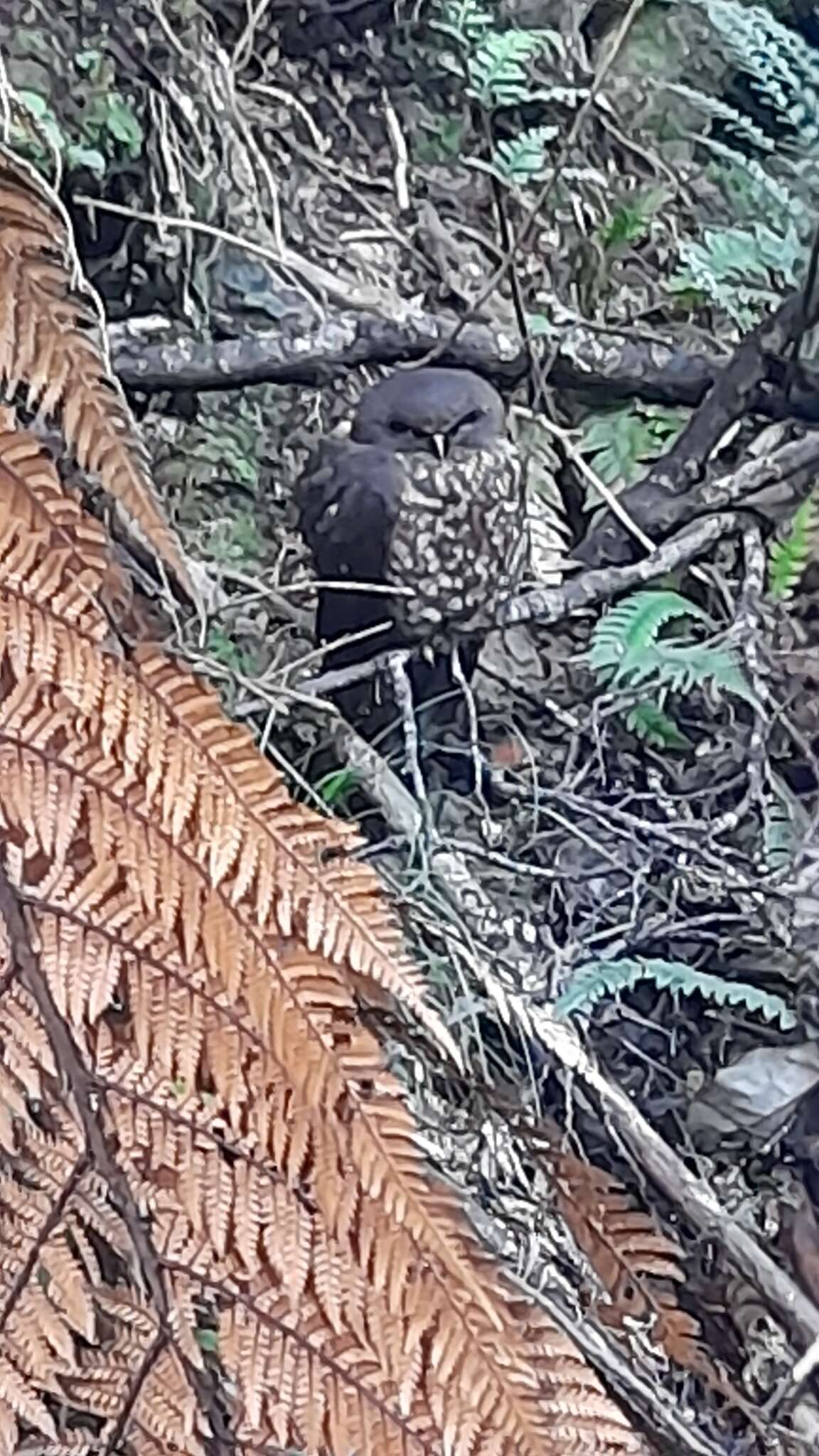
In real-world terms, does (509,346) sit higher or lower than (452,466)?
higher

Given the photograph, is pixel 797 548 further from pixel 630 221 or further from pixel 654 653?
pixel 630 221

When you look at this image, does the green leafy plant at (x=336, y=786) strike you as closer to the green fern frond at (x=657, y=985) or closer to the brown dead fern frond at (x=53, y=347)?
the green fern frond at (x=657, y=985)

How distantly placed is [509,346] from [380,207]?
436mm

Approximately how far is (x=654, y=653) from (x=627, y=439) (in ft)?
1.30

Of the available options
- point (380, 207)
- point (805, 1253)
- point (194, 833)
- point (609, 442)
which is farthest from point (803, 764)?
point (194, 833)

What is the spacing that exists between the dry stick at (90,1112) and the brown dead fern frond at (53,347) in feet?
0.51

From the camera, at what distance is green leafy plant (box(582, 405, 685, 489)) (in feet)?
Answer: 5.52

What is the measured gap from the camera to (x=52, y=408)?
2.11ft

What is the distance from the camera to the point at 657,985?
1.25 m

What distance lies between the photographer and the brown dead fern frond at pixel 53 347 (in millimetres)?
606

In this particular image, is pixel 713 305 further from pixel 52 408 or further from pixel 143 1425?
pixel 143 1425

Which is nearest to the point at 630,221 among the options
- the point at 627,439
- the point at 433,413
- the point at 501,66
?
the point at 501,66

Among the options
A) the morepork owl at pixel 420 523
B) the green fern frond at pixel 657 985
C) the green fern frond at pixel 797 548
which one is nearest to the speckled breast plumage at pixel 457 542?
the morepork owl at pixel 420 523

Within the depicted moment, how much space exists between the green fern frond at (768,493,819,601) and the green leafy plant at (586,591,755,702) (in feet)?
0.32
